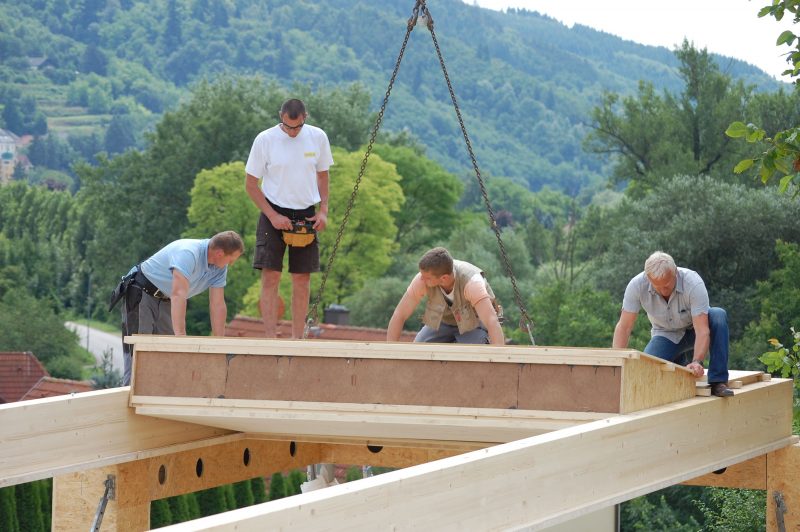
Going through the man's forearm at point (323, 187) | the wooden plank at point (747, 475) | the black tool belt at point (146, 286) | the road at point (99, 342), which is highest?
the man's forearm at point (323, 187)

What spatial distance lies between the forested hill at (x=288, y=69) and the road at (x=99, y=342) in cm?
4573

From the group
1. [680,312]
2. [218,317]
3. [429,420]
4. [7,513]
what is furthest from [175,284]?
[7,513]

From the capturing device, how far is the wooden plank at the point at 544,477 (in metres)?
4.93

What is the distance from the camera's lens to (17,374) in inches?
1547

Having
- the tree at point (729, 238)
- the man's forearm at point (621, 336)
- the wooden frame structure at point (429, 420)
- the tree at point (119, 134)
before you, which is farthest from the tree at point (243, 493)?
the tree at point (119, 134)

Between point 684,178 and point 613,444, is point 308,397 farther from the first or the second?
point 684,178

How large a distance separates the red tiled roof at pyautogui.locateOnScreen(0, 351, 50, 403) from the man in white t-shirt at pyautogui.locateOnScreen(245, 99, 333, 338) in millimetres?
29586

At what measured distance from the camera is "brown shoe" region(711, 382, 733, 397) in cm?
769

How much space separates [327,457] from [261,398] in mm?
2380

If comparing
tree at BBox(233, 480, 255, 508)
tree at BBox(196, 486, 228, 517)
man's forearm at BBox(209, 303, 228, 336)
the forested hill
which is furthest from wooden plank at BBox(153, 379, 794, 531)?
the forested hill

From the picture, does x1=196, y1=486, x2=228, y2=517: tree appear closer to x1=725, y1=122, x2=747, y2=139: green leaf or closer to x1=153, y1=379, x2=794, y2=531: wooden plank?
x1=153, y1=379, x2=794, y2=531: wooden plank

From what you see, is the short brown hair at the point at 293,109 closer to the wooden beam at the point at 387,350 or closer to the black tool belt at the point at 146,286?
the black tool belt at the point at 146,286

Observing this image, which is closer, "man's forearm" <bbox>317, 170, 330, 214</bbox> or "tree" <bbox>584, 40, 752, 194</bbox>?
"man's forearm" <bbox>317, 170, 330, 214</bbox>

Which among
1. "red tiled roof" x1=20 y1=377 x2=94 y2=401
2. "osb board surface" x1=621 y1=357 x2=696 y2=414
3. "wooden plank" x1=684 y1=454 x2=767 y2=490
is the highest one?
"osb board surface" x1=621 y1=357 x2=696 y2=414
